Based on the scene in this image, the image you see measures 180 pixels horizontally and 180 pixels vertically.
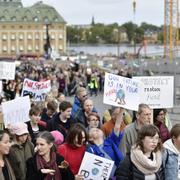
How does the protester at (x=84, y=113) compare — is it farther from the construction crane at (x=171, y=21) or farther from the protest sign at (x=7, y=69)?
the construction crane at (x=171, y=21)

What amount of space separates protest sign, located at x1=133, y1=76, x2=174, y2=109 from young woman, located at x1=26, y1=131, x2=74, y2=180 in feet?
12.8

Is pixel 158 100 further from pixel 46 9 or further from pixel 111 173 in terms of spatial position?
pixel 46 9

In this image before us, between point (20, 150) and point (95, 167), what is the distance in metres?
0.91

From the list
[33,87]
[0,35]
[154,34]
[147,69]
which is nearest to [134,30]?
[154,34]

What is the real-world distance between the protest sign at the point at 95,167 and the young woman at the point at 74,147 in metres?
0.28

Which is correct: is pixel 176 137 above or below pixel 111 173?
above

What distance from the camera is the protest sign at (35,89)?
13703mm

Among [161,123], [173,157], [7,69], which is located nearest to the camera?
[173,157]

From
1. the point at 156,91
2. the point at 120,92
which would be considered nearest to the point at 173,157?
the point at 120,92

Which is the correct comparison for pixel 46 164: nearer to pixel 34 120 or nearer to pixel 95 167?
pixel 95 167

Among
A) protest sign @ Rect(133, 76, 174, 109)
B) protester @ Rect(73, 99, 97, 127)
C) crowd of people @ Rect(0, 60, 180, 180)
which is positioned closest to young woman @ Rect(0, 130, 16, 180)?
crowd of people @ Rect(0, 60, 180, 180)

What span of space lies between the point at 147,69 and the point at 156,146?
21.5m

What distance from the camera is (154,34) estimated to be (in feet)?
619

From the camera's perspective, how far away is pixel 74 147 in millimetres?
6719
